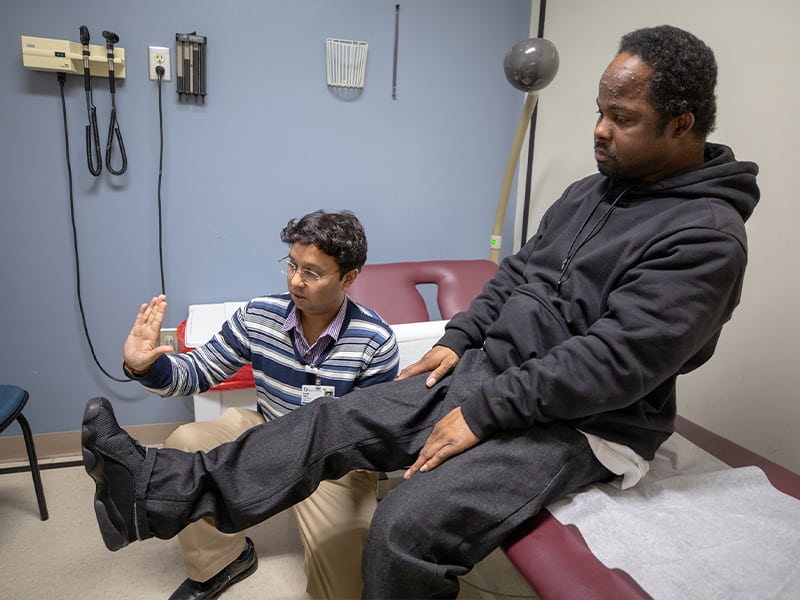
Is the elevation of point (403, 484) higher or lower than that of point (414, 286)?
lower

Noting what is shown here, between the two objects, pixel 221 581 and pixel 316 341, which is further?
pixel 221 581

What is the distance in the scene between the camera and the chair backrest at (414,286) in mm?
2012

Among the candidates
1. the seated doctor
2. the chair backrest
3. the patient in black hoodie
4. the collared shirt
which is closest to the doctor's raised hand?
the seated doctor

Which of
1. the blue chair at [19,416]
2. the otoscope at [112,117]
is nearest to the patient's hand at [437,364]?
the blue chair at [19,416]

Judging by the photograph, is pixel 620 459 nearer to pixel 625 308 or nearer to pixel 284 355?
pixel 625 308

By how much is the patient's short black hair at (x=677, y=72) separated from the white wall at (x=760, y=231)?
568mm

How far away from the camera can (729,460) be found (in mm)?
1313

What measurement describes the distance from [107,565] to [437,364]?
1195 millimetres

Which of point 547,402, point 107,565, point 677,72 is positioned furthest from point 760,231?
point 107,565

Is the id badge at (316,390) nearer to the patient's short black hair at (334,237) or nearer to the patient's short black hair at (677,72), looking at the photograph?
the patient's short black hair at (334,237)

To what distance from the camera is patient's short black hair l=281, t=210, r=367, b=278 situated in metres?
1.30

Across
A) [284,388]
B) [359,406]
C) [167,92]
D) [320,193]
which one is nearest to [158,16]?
[167,92]

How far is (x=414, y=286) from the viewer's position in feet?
6.97

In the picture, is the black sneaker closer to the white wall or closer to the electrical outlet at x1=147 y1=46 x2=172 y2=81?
the electrical outlet at x1=147 y1=46 x2=172 y2=81
